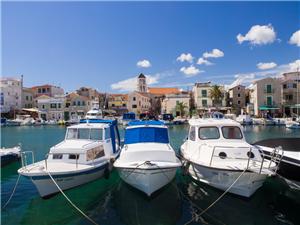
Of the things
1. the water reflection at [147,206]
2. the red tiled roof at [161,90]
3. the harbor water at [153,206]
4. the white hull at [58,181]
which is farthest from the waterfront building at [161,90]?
the white hull at [58,181]

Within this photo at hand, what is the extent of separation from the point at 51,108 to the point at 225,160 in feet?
241

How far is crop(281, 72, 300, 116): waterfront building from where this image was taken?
61.2m

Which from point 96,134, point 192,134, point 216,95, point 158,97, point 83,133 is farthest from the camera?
point 158,97

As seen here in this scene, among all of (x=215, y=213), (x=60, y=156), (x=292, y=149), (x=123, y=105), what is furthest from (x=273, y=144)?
(x=123, y=105)

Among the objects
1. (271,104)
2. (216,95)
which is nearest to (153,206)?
(216,95)

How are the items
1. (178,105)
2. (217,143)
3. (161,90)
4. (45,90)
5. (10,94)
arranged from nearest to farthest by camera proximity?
(217,143)
(178,105)
(10,94)
(45,90)
(161,90)

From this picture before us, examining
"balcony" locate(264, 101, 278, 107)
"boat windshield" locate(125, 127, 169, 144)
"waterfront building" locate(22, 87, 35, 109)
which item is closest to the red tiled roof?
"balcony" locate(264, 101, 278, 107)

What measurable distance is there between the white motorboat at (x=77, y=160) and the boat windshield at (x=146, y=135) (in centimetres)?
147

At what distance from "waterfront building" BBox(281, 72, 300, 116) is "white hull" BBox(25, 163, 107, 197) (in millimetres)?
63501

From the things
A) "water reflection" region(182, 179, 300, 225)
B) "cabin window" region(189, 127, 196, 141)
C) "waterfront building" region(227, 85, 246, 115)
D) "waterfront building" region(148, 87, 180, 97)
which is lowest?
"water reflection" region(182, 179, 300, 225)

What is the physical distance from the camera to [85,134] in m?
13.3

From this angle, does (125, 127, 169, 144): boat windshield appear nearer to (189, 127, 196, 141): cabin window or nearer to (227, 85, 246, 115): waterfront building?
(189, 127, 196, 141): cabin window

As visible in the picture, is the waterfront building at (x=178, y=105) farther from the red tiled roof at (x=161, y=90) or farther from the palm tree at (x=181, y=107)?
the red tiled roof at (x=161, y=90)

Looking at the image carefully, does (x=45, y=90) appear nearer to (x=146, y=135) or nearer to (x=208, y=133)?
(x=146, y=135)
